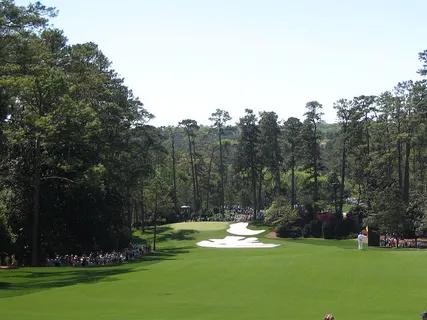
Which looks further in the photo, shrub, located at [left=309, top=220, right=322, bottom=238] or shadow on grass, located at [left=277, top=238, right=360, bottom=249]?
shrub, located at [left=309, top=220, right=322, bottom=238]

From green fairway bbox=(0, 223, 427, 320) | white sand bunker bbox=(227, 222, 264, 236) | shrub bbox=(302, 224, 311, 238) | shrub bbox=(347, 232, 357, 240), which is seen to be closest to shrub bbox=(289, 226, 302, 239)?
shrub bbox=(302, 224, 311, 238)

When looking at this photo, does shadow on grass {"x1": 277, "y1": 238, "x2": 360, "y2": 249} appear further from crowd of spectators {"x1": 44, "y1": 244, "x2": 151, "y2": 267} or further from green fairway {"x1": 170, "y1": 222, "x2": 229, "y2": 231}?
crowd of spectators {"x1": 44, "y1": 244, "x2": 151, "y2": 267}

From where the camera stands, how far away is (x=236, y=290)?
24.9m

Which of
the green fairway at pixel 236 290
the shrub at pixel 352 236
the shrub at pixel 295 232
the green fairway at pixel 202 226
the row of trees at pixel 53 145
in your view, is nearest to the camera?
the green fairway at pixel 236 290

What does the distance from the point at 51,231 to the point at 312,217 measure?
1662 inches

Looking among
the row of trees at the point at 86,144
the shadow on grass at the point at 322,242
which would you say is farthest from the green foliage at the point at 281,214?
the shadow on grass at the point at 322,242

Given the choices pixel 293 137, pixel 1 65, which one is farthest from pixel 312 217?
pixel 1 65

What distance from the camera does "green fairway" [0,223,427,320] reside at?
19500 mm

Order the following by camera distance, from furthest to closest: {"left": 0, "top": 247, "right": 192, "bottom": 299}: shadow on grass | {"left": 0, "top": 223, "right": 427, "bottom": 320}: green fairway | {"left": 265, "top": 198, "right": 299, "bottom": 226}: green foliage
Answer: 1. {"left": 265, "top": 198, "right": 299, "bottom": 226}: green foliage
2. {"left": 0, "top": 247, "right": 192, "bottom": 299}: shadow on grass
3. {"left": 0, "top": 223, "right": 427, "bottom": 320}: green fairway

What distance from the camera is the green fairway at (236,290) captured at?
19500 mm

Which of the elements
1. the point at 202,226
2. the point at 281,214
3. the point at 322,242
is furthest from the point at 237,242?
the point at 202,226

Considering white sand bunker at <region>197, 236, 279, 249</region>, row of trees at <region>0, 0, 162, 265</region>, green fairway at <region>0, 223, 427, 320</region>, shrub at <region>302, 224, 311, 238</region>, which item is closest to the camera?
green fairway at <region>0, 223, 427, 320</region>

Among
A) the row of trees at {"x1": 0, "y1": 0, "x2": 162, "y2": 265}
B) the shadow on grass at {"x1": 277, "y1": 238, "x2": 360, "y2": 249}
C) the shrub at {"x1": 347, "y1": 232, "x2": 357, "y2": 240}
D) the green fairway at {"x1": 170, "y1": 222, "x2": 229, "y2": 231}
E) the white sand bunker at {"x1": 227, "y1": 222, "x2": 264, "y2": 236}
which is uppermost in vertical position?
the row of trees at {"x1": 0, "y1": 0, "x2": 162, "y2": 265}

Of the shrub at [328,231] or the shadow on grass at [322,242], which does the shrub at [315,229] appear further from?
the shadow on grass at [322,242]
